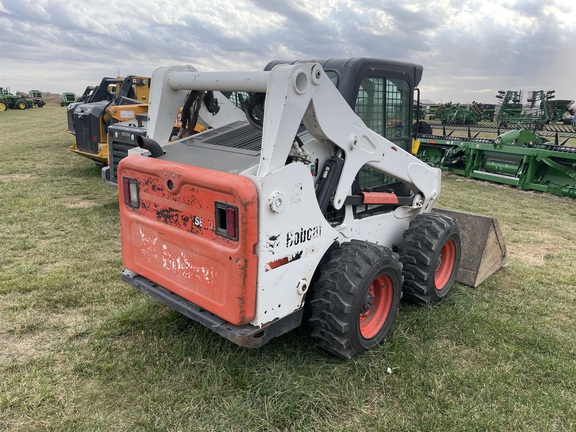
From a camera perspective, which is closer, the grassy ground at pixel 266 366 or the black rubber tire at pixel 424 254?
the grassy ground at pixel 266 366

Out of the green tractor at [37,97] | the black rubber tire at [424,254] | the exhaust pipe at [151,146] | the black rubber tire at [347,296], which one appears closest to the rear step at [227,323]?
the black rubber tire at [347,296]

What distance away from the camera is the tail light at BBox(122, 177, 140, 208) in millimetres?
3291

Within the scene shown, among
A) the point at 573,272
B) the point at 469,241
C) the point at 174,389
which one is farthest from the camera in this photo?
the point at 573,272

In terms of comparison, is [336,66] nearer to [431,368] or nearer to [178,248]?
[178,248]

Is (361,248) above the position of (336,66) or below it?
below

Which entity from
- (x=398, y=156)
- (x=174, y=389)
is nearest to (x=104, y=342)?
(x=174, y=389)

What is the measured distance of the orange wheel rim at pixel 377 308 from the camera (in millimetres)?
3356

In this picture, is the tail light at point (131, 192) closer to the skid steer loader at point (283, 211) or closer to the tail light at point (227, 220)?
the skid steer loader at point (283, 211)

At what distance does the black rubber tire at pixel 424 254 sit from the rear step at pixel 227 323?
1.29 metres

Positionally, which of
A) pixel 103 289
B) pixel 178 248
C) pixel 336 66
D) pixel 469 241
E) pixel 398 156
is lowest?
pixel 103 289

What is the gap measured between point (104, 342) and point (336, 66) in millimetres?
2717

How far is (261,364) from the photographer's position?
3.16 m

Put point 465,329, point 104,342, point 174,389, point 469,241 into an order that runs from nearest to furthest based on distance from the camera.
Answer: point 174,389, point 104,342, point 465,329, point 469,241

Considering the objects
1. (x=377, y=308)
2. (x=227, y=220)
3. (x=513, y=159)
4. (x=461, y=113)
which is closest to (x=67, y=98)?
(x=461, y=113)
